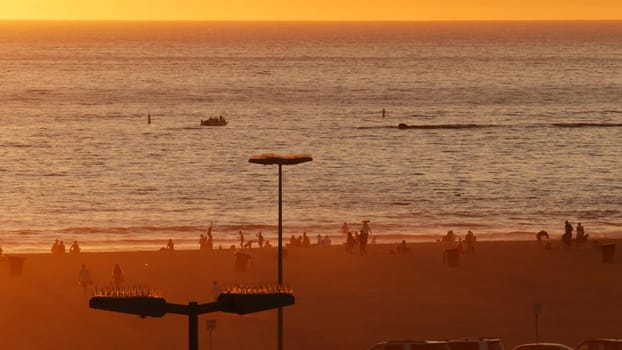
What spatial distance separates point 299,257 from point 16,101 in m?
119

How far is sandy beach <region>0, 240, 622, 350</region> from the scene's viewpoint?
121 ft

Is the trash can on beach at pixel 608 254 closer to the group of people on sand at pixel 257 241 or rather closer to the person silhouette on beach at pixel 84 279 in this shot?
the group of people on sand at pixel 257 241

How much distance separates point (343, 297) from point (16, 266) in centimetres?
1090

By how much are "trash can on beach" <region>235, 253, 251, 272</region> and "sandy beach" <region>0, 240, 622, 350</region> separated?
0.92 feet

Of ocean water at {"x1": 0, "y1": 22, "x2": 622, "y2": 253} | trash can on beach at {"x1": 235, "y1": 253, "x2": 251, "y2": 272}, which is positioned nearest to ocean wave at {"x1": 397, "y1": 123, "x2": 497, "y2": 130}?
ocean water at {"x1": 0, "y1": 22, "x2": 622, "y2": 253}

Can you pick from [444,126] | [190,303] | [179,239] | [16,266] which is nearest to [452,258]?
[16,266]

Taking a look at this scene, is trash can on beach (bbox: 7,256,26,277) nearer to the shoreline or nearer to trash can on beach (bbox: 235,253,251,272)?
trash can on beach (bbox: 235,253,251,272)

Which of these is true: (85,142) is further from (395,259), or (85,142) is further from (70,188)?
(395,259)

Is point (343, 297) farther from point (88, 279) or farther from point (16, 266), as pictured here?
point (16, 266)

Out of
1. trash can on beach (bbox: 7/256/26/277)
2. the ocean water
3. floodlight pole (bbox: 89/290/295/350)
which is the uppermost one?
the ocean water

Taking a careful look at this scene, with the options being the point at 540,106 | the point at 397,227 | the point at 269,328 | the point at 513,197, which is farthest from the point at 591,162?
the point at 269,328

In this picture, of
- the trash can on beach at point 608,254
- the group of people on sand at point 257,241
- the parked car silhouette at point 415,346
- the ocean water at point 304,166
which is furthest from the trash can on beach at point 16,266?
the parked car silhouette at point 415,346

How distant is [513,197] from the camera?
83.6m

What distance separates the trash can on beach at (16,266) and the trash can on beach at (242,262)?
6.87 metres
